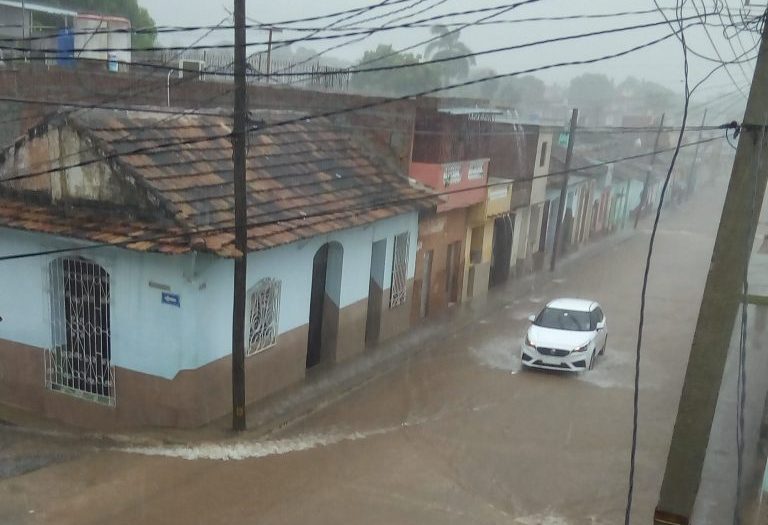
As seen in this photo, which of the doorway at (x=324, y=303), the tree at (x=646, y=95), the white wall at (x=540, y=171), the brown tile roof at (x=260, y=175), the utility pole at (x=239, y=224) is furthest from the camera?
the tree at (x=646, y=95)

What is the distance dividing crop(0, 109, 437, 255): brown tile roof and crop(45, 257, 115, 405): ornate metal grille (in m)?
0.91

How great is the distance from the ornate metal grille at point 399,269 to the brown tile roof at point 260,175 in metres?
1.12

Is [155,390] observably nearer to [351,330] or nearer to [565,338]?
[351,330]

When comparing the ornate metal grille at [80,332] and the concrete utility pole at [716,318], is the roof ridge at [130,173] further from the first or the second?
the concrete utility pole at [716,318]

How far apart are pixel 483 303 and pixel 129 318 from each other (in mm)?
12747

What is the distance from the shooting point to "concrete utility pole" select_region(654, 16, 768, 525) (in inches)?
212

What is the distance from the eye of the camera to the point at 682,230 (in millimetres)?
41656

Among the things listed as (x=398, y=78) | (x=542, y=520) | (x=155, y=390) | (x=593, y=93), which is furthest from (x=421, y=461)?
(x=593, y=93)

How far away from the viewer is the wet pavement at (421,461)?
962 cm

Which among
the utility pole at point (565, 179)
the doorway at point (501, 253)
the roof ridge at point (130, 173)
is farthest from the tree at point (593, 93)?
the roof ridge at point (130, 173)

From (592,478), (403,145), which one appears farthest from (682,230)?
(592,478)

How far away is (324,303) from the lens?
15680 millimetres

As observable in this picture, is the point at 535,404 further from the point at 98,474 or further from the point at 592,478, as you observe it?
the point at 98,474

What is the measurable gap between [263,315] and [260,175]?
2804 mm
